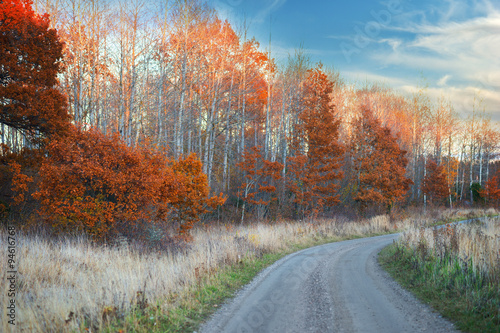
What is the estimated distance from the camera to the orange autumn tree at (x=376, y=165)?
25.8 metres

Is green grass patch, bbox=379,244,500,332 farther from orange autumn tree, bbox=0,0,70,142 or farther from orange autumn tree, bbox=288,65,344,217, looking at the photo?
orange autumn tree, bbox=288,65,344,217

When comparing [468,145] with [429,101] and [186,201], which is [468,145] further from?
[186,201]

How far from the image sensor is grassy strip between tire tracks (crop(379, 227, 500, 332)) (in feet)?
15.8

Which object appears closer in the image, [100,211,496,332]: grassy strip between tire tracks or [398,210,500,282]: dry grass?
[100,211,496,332]: grassy strip between tire tracks

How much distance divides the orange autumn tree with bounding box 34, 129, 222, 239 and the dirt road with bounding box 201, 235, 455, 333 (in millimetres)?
5359

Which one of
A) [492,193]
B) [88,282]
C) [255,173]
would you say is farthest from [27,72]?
[492,193]

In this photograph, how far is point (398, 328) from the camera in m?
4.73

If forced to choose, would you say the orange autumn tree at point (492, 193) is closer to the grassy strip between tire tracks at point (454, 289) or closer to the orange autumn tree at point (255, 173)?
the orange autumn tree at point (255, 173)

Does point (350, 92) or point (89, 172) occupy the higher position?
point (350, 92)

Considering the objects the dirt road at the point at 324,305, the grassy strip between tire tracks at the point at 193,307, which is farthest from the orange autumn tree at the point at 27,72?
the dirt road at the point at 324,305

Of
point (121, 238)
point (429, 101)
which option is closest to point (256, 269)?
point (121, 238)

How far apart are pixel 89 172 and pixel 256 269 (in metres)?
6.32

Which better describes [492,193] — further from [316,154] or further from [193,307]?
[193,307]

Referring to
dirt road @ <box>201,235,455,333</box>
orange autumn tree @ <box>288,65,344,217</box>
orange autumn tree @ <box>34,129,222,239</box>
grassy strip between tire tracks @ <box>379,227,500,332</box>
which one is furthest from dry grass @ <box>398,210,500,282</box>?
orange autumn tree @ <box>288,65,344,217</box>
